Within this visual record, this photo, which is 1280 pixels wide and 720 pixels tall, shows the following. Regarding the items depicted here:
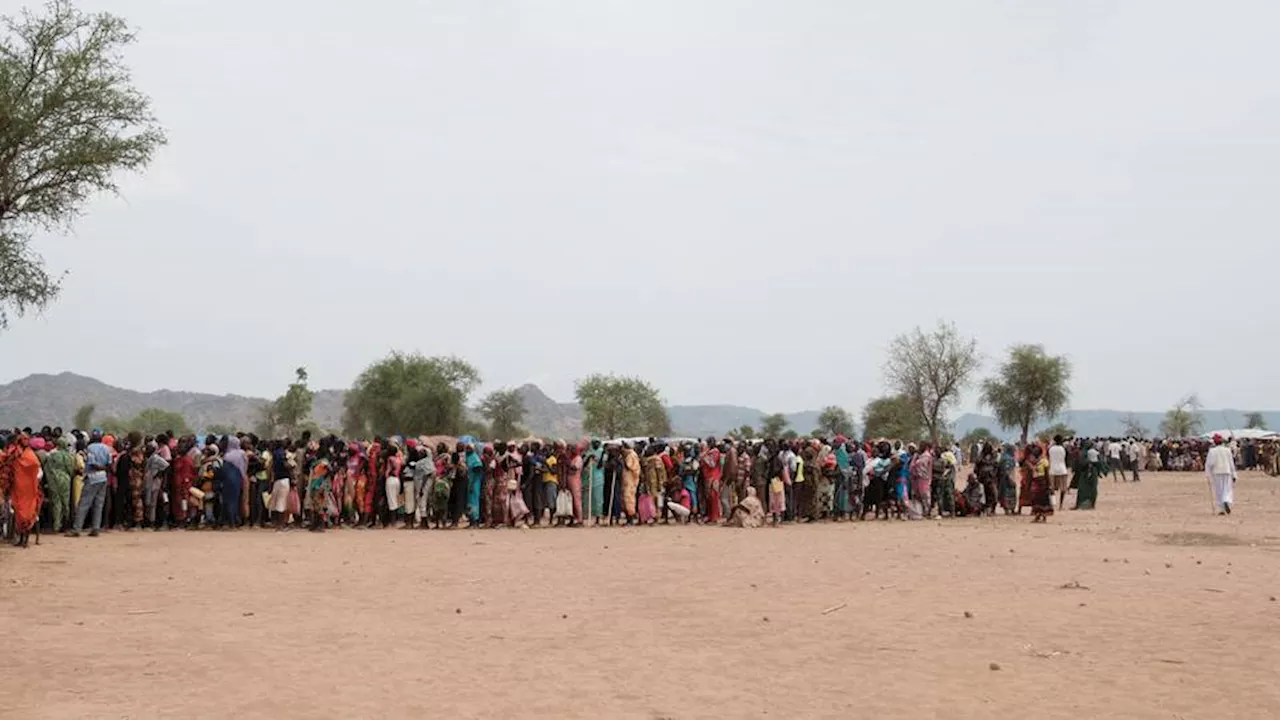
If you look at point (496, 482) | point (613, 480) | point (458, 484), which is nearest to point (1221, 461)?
point (613, 480)

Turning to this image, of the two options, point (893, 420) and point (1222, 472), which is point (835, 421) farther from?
point (1222, 472)

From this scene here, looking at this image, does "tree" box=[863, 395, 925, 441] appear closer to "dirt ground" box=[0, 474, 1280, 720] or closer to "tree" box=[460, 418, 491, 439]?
"tree" box=[460, 418, 491, 439]

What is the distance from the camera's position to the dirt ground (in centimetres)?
733

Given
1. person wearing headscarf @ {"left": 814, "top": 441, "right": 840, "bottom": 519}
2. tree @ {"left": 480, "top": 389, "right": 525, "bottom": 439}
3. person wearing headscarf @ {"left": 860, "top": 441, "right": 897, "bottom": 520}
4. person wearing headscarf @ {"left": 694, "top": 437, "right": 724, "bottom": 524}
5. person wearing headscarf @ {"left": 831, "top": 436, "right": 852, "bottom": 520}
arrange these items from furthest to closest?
tree @ {"left": 480, "top": 389, "right": 525, "bottom": 439} → person wearing headscarf @ {"left": 860, "top": 441, "right": 897, "bottom": 520} → person wearing headscarf @ {"left": 831, "top": 436, "right": 852, "bottom": 520} → person wearing headscarf @ {"left": 814, "top": 441, "right": 840, "bottom": 519} → person wearing headscarf @ {"left": 694, "top": 437, "right": 724, "bottom": 524}

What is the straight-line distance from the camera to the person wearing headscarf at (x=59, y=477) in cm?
1706

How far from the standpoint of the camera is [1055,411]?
74.6 metres

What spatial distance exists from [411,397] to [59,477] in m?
53.2

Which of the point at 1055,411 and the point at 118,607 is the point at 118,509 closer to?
the point at 118,607

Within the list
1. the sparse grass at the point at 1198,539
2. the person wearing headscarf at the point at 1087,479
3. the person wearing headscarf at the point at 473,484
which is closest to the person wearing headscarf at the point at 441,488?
the person wearing headscarf at the point at 473,484

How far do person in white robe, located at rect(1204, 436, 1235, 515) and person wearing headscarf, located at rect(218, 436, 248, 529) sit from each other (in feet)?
61.2

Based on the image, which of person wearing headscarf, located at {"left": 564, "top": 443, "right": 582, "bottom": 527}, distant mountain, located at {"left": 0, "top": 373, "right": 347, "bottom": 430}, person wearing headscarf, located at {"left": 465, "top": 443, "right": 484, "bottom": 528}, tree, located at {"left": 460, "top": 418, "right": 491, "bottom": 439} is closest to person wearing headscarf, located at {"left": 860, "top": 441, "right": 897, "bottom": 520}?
person wearing headscarf, located at {"left": 564, "top": 443, "right": 582, "bottom": 527}

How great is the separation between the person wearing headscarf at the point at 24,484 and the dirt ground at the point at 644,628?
1.69 feet

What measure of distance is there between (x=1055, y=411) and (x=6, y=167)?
68152 millimetres

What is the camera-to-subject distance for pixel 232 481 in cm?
1927
